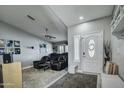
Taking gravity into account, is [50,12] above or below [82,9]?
above

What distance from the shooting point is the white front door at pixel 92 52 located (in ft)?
13.8

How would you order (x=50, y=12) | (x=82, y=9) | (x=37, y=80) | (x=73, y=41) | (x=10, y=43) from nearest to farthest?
(x=82, y=9)
(x=37, y=80)
(x=50, y=12)
(x=73, y=41)
(x=10, y=43)

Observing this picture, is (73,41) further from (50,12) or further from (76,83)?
(76,83)

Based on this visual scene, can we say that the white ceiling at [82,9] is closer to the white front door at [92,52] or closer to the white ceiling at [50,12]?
the white ceiling at [50,12]

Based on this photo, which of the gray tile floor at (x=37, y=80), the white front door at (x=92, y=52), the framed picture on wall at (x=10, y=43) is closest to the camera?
the gray tile floor at (x=37, y=80)

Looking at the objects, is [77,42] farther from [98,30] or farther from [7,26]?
[7,26]

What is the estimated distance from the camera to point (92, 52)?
175 inches

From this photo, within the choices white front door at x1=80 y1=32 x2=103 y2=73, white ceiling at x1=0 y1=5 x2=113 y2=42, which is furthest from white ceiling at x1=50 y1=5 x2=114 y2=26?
white front door at x1=80 y1=32 x2=103 y2=73

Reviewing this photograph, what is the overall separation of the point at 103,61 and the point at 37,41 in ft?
17.3

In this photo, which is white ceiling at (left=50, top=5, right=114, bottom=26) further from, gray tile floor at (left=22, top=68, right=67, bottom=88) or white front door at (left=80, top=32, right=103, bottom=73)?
gray tile floor at (left=22, top=68, right=67, bottom=88)

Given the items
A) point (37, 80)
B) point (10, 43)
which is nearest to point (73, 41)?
point (37, 80)

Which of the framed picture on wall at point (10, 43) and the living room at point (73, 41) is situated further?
the framed picture on wall at point (10, 43)

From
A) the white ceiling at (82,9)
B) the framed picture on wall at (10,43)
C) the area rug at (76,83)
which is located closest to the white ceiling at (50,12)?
the white ceiling at (82,9)

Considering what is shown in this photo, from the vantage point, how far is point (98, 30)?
4.26m
